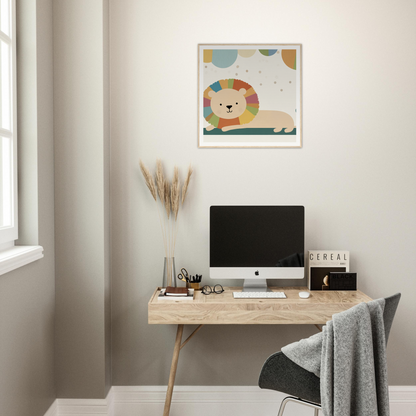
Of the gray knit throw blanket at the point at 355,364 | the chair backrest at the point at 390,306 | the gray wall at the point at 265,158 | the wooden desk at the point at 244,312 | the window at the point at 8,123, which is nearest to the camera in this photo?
the gray knit throw blanket at the point at 355,364

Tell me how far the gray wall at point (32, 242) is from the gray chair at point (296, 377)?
43.1 inches

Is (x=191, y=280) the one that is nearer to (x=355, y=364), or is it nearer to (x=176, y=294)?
(x=176, y=294)

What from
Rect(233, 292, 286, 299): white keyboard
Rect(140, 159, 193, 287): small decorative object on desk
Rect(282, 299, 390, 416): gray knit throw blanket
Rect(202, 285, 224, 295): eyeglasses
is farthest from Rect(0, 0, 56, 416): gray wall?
Rect(282, 299, 390, 416): gray knit throw blanket

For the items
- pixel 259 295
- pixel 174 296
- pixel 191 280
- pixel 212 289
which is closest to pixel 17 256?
pixel 174 296

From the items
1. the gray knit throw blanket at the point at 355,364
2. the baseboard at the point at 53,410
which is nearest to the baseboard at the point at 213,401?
the baseboard at the point at 53,410

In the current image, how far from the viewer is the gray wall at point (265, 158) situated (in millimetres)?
2229

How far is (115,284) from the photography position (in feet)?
7.46

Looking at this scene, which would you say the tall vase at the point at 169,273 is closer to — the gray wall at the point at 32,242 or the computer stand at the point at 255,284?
the computer stand at the point at 255,284

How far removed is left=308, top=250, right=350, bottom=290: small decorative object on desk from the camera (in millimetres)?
2137

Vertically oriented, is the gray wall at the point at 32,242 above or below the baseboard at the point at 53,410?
above

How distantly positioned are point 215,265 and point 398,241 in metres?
1.14

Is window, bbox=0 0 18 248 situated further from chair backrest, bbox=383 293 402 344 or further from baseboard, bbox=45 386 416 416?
chair backrest, bbox=383 293 402 344

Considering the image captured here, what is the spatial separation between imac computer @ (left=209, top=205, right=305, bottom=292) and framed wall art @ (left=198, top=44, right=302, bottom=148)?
1.45 feet

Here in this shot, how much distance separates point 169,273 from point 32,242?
0.76 m
